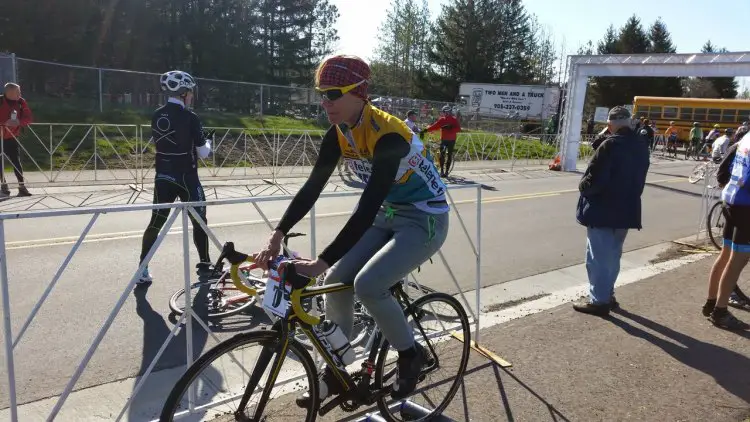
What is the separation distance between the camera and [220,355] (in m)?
2.48

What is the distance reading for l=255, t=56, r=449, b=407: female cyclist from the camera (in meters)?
2.61

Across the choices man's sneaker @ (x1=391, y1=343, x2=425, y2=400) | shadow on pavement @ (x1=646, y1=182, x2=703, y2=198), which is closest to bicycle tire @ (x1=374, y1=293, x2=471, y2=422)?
man's sneaker @ (x1=391, y1=343, x2=425, y2=400)

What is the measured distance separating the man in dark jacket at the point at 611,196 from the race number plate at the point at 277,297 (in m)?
3.64

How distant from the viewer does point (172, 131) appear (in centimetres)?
560

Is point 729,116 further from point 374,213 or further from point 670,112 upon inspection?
point 374,213

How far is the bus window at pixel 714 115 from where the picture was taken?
36625 mm

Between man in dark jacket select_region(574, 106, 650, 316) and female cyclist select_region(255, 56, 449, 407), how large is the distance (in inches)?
108

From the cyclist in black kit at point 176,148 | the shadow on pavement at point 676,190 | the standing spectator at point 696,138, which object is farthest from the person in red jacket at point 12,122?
the standing spectator at point 696,138

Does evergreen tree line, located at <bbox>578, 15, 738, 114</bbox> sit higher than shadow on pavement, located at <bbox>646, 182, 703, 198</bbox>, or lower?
higher

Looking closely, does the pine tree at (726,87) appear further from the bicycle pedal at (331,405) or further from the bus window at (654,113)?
the bicycle pedal at (331,405)

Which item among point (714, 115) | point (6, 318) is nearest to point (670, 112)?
point (714, 115)

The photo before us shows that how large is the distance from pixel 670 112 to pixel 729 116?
139 inches

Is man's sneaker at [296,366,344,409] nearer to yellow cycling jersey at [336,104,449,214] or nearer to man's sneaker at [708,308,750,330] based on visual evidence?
yellow cycling jersey at [336,104,449,214]

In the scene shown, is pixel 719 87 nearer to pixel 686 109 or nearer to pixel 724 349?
pixel 686 109
